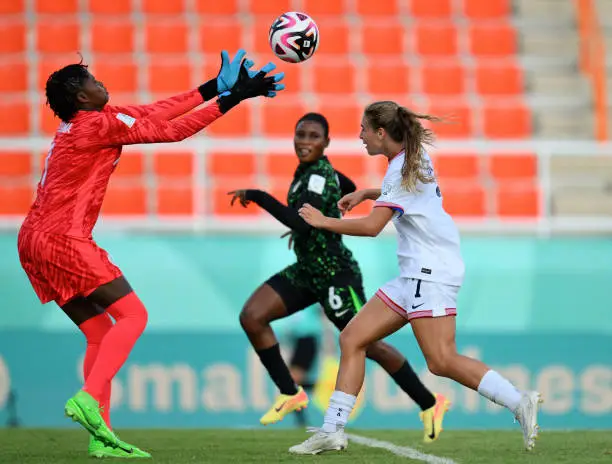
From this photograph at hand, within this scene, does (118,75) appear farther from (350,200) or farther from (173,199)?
(350,200)

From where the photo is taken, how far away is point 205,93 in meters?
6.62

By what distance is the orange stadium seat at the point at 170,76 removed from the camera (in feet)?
47.8

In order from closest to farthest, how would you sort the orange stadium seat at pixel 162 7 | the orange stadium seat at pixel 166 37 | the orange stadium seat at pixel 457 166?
the orange stadium seat at pixel 457 166
the orange stadium seat at pixel 166 37
the orange stadium seat at pixel 162 7

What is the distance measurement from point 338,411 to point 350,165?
24.8 feet

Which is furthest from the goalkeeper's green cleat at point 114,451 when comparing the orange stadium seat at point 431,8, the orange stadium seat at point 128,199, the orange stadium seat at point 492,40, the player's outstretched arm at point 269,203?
the orange stadium seat at point 431,8

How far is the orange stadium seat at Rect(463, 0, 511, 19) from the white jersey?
10.00 m

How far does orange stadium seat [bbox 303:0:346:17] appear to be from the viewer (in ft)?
51.4

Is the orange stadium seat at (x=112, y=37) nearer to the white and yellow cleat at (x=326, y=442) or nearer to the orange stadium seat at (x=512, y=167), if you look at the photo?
the orange stadium seat at (x=512, y=167)

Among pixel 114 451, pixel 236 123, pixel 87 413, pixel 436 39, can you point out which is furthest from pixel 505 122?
pixel 87 413

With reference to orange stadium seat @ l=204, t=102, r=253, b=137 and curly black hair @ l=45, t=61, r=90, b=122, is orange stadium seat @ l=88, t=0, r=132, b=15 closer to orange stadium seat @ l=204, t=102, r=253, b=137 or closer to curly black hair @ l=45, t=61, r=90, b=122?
orange stadium seat @ l=204, t=102, r=253, b=137

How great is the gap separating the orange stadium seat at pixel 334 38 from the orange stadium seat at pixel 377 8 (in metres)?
0.45

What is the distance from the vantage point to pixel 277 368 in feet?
25.1

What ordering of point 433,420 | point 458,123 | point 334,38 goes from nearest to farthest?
1. point 433,420
2. point 458,123
3. point 334,38

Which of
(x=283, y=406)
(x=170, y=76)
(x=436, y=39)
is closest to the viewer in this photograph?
(x=283, y=406)
